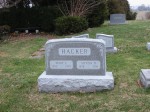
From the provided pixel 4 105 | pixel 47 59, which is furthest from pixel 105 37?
pixel 4 105

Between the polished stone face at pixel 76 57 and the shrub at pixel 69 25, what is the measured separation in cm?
956

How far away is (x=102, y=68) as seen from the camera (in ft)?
17.7

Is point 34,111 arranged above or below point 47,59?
below

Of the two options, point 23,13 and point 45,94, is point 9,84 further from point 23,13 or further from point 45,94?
point 23,13

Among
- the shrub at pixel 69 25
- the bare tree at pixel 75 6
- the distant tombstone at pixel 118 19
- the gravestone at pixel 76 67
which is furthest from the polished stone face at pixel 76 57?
the distant tombstone at pixel 118 19

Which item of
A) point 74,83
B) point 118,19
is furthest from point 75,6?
point 74,83

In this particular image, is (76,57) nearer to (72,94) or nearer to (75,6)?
(72,94)

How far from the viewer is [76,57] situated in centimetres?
543

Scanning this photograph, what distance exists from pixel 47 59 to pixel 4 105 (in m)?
1.13

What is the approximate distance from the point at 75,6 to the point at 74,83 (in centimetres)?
1179

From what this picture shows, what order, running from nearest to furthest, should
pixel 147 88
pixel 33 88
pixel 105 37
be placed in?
pixel 147 88
pixel 33 88
pixel 105 37

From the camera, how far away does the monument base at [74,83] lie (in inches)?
208

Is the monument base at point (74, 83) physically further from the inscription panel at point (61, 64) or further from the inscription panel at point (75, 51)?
the inscription panel at point (75, 51)

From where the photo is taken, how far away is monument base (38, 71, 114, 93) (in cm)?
529
